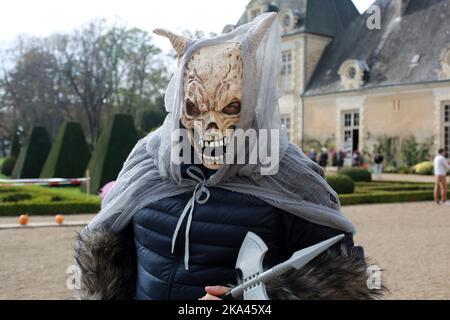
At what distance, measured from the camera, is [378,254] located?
727 cm

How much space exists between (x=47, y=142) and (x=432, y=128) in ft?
52.2

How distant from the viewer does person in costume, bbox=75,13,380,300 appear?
71.0 inches

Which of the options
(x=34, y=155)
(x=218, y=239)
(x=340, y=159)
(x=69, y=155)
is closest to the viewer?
(x=218, y=239)

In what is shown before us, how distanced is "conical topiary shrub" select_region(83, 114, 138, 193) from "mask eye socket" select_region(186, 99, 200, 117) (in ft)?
38.8

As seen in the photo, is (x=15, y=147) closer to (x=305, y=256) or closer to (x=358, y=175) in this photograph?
(x=358, y=175)

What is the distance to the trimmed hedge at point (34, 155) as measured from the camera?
19.7m

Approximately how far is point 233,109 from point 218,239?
454 mm

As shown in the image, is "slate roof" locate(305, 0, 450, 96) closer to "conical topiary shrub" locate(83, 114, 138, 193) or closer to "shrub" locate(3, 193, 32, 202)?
"conical topiary shrub" locate(83, 114, 138, 193)

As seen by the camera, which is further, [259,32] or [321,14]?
[321,14]

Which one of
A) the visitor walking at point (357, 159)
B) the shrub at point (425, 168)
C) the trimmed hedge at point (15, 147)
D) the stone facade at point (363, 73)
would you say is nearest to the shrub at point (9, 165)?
the trimmed hedge at point (15, 147)

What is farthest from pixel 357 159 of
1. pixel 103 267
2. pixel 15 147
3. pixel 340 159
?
pixel 103 267

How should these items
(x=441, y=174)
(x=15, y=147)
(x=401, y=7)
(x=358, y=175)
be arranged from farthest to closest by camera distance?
(x=15, y=147) < (x=401, y=7) < (x=358, y=175) < (x=441, y=174)

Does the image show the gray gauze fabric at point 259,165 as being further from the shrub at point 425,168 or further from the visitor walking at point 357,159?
the visitor walking at point 357,159
